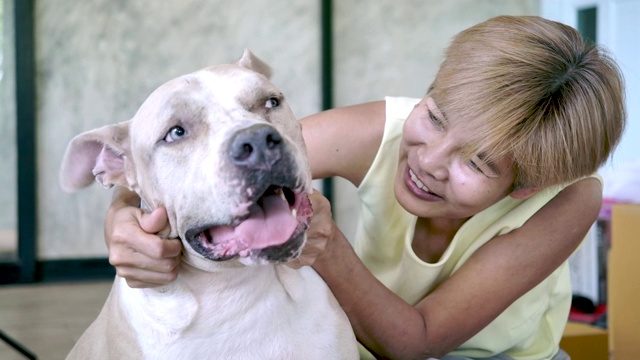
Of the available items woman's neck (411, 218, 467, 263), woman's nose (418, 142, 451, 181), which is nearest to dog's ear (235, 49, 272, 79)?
woman's nose (418, 142, 451, 181)

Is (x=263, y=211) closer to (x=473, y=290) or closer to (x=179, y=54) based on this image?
(x=473, y=290)

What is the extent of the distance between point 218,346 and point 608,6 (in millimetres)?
3981

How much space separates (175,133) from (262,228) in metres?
0.27

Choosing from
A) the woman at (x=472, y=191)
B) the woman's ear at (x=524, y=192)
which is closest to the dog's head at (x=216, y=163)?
the woman at (x=472, y=191)

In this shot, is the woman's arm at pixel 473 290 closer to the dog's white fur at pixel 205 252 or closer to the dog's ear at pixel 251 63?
the dog's white fur at pixel 205 252

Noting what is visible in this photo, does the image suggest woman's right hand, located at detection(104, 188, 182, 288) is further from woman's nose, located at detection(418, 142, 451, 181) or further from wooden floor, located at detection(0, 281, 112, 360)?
wooden floor, located at detection(0, 281, 112, 360)

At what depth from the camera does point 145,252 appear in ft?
4.79

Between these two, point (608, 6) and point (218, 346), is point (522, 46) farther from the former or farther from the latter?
point (608, 6)

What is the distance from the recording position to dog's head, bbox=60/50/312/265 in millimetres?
1343

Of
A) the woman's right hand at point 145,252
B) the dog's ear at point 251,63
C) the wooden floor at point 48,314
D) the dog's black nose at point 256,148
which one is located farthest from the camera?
the wooden floor at point 48,314

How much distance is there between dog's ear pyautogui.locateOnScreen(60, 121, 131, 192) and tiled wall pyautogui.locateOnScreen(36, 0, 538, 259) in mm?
3529

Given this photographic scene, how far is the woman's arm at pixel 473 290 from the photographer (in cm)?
181

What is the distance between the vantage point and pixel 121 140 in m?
1.65

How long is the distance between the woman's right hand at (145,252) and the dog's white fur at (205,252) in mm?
31
